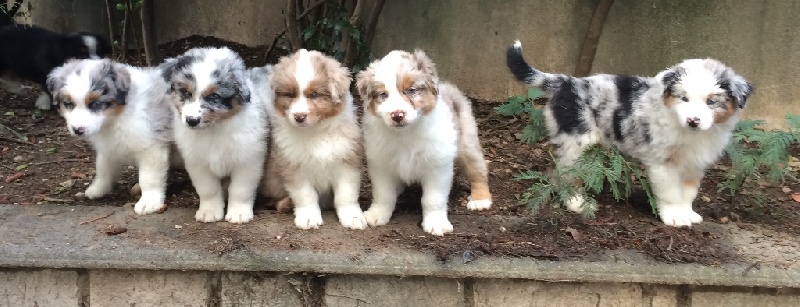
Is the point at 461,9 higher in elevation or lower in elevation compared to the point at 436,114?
higher

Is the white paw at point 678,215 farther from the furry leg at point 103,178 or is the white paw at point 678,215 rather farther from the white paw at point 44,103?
the white paw at point 44,103

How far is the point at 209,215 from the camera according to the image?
4.08 metres

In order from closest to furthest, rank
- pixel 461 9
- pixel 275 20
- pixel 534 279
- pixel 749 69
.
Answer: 1. pixel 534 279
2. pixel 749 69
3. pixel 461 9
4. pixel 275 20

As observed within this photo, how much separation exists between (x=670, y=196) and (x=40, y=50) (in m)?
5.50

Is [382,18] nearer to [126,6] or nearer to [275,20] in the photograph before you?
[275,20]

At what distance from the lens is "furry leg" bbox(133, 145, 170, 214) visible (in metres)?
4.13

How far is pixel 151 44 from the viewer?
6.32 m

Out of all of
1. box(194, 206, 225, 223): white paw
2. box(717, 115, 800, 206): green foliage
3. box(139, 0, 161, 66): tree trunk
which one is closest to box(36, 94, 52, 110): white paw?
box(139, 0, 161, 66): tree trunk

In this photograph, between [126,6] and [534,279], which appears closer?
[534,279]

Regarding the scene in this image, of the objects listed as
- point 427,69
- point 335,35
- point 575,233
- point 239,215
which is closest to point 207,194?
point 239,215

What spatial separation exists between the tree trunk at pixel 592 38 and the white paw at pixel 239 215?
3466 millimetres

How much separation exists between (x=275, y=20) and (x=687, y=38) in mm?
4132

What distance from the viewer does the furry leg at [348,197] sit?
157 inches

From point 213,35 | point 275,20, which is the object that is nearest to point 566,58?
point 275,20
